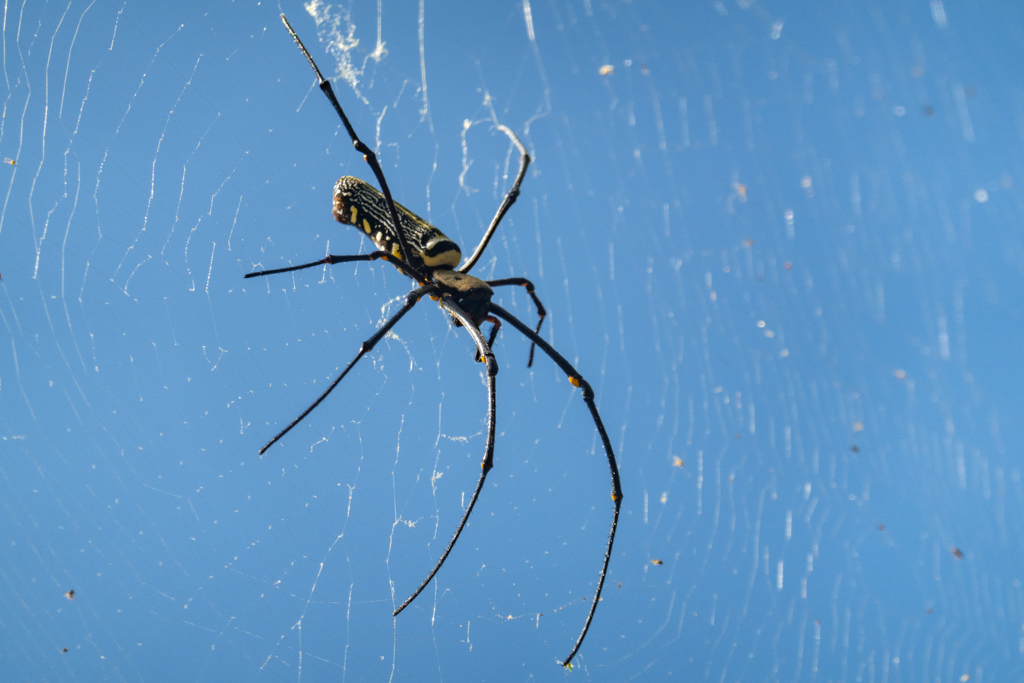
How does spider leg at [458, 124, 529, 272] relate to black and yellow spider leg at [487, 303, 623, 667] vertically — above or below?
above

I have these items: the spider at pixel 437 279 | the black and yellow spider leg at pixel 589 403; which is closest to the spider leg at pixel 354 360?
the spider at pixel 437 279

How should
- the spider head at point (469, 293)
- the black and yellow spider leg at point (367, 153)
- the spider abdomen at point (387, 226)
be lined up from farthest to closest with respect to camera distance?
1. the spider abdomen at point (387, 226)
2. the spider head at point (469, 293)
3. the black and yellow spider leg at point (367, 153)

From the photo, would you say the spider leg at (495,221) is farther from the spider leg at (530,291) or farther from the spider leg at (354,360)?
the spider leg at (354,360)

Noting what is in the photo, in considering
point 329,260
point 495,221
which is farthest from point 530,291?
point 329,260

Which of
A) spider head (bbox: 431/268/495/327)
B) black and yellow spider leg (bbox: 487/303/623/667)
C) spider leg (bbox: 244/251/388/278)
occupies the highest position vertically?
spider leg (bbox: 244/251/388/278)

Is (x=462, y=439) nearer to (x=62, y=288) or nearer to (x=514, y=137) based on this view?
(x=514, y=137)

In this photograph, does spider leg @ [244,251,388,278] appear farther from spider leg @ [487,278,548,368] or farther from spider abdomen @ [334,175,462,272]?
spider leg @ [487,278,548,368]

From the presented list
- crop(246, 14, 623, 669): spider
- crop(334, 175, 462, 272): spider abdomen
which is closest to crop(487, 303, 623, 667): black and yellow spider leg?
crop(246, 14, 623, 669): spider
